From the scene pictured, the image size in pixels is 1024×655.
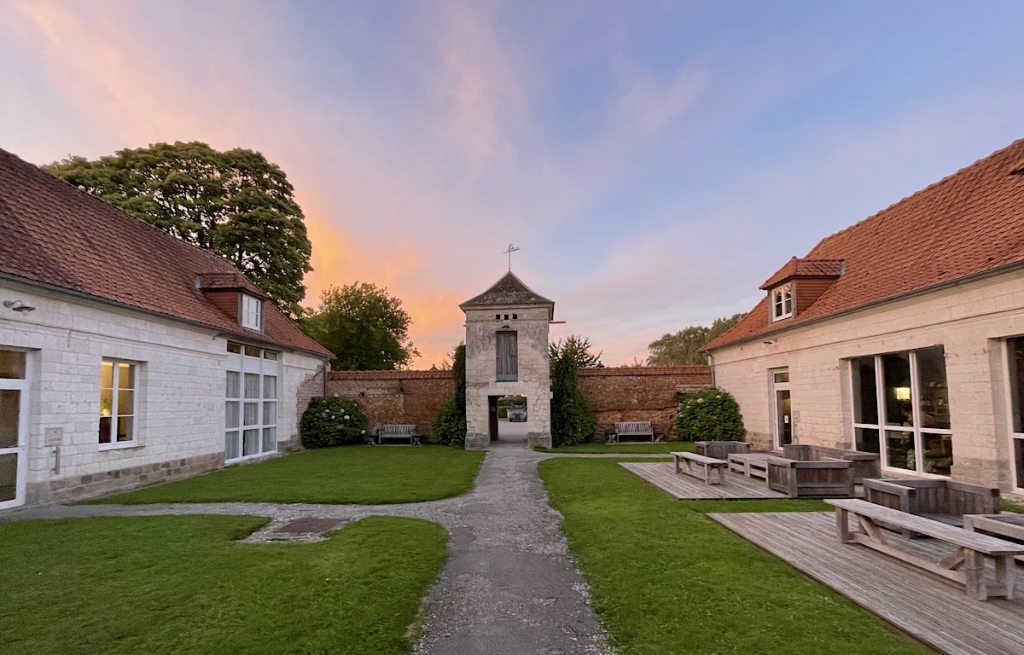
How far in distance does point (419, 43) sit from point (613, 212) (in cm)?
735

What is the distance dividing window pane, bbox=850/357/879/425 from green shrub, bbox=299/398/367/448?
1624 centimetres

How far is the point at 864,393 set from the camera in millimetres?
11133

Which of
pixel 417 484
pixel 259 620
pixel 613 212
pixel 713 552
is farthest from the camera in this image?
pixel 613 212

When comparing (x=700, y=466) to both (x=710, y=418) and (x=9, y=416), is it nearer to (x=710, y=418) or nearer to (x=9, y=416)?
(x=710, y=418)

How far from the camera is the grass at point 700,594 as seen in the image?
10.8ft

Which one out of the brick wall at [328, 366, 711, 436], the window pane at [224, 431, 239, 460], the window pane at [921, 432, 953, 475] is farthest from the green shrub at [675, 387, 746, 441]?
the window pane at [224, 431, 239, 460]

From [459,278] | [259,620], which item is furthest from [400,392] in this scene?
[259,620]

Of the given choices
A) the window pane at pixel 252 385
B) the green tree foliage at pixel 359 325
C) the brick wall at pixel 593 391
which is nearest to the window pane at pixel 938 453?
the brick wall at pixel 593 391

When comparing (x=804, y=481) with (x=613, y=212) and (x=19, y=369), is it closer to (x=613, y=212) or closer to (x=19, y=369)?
(x=613, y=212)

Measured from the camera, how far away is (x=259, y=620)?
3.72 m

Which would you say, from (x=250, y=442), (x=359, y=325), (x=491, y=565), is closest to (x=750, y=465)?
(x=491, y=565)

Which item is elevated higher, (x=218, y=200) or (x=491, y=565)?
(x=218, y=200)

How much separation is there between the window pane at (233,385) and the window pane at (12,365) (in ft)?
18.6

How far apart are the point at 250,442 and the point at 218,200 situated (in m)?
13.6
